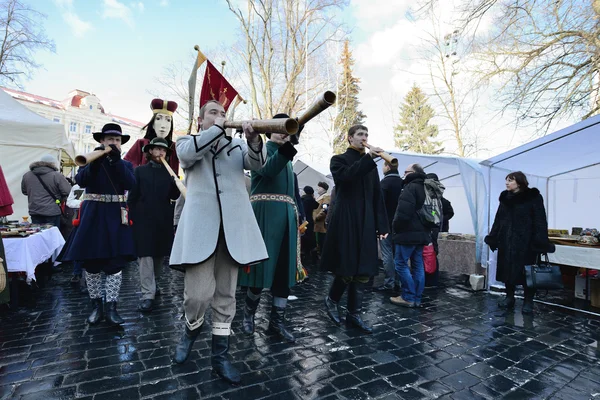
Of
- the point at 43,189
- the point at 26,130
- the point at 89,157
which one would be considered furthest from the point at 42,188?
the point at 89,157

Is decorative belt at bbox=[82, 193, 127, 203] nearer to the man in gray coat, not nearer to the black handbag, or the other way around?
the man in gray coat

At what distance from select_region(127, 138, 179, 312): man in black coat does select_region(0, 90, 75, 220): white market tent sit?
5835 mm

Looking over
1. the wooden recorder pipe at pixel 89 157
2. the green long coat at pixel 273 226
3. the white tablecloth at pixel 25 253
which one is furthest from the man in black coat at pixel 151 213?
the green long coat at pixel 273 226

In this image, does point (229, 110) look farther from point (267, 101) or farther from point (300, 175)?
point (267, 101)

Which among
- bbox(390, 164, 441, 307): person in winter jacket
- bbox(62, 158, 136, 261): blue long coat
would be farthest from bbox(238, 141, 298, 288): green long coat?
bbox(390, 164, 441, 307): person in winter jacket

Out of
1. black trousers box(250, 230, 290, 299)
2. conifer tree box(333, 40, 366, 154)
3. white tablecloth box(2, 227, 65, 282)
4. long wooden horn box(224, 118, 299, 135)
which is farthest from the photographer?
conifer tree box(333, 40, 366, 154)

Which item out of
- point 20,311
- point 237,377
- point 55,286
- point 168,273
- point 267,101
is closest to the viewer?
point 237,377

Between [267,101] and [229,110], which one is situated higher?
[267,101]

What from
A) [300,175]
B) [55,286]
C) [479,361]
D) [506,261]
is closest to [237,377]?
[479,361]

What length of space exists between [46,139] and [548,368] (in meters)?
10.2

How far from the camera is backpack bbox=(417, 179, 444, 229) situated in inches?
182

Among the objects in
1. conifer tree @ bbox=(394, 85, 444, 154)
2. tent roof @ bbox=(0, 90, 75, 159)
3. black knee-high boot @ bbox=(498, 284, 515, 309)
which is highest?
conifer tree @ bbox=(394, 85, 444, 154)

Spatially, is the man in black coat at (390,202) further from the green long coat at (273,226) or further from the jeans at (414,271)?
the green long coat at (273,226)

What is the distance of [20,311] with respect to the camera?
401 centimetres
